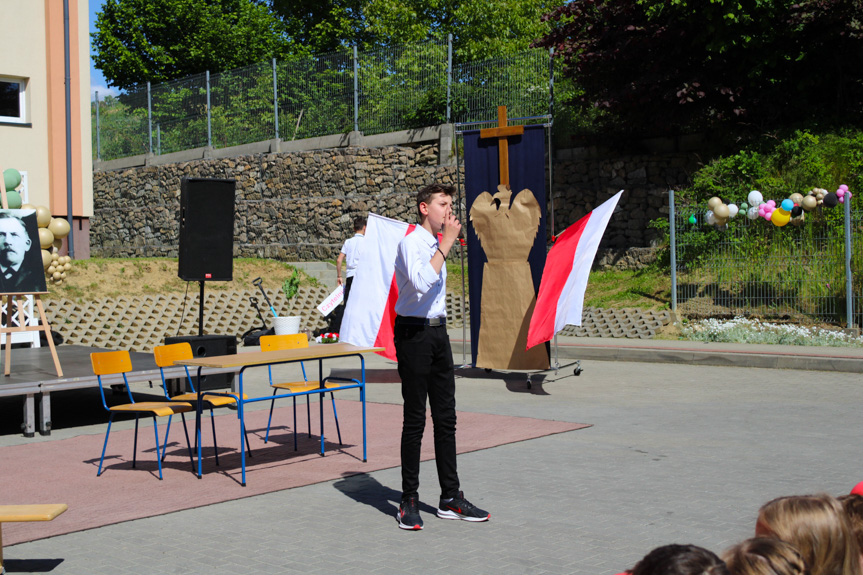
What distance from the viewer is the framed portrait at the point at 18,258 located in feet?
32.1

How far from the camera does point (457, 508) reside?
Result: 18.3 feet

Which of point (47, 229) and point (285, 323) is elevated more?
point (47, 229)

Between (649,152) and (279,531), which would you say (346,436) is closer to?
(279,531)

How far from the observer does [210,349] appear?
1148cm

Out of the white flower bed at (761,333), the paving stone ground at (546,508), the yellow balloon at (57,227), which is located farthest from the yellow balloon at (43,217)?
the white flower bed at (761,333)

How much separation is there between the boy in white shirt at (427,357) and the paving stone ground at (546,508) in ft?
0.79

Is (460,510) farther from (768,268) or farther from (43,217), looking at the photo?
(768,268)

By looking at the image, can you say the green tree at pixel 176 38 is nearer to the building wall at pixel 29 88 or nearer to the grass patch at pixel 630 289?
the building wall at pixel 29 88

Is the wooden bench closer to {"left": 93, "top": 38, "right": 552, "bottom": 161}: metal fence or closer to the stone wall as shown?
the stone wall

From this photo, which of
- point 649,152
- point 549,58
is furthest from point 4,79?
point 649,152

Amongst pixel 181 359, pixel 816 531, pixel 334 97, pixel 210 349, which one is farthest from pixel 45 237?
pixel 334 97

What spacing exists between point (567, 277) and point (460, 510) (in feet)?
19.8

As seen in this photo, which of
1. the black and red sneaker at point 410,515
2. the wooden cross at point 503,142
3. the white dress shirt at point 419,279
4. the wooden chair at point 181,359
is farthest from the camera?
the wooden cross at point 503,142

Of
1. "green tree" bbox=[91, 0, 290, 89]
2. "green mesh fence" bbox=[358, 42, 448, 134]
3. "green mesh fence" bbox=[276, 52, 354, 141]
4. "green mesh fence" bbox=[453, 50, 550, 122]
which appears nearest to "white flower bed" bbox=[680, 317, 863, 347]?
"green mesh fence" bbox=[453, 50, 550, 122]
